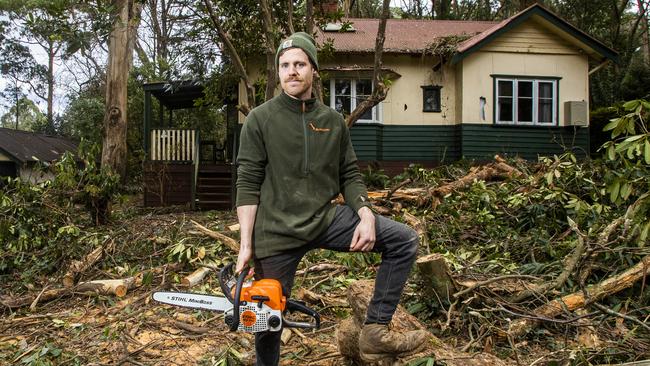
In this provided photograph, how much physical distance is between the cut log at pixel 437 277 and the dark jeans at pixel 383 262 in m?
1.37

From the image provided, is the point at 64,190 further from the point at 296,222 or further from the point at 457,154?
the point at 457,154

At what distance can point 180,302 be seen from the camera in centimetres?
295

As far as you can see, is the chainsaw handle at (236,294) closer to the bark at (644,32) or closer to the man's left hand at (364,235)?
the man's left hand at (364,235)

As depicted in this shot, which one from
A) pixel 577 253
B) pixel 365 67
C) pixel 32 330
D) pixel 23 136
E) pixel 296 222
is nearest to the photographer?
pixel 296 222

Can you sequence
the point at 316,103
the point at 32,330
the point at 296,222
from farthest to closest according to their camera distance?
the point at 32,330
the point at 316,103
the point at 296,222

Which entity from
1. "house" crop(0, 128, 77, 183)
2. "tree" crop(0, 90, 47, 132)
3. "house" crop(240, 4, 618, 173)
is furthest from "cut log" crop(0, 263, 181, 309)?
"tree" crop(0, 90, 47, 132)

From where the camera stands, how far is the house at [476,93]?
1518 centimetres

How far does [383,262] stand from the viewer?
115 inches

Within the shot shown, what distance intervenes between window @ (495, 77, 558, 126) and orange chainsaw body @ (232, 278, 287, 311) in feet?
45.8

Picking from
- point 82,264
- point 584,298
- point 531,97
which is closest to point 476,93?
point 531,97

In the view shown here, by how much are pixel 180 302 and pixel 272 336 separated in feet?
1.81

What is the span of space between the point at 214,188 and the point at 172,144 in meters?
1.63

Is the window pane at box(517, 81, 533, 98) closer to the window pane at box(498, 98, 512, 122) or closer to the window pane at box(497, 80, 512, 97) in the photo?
the window pane at box(497, 80, 512, 97)

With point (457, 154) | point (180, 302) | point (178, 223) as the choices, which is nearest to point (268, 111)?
point (180, 302)
